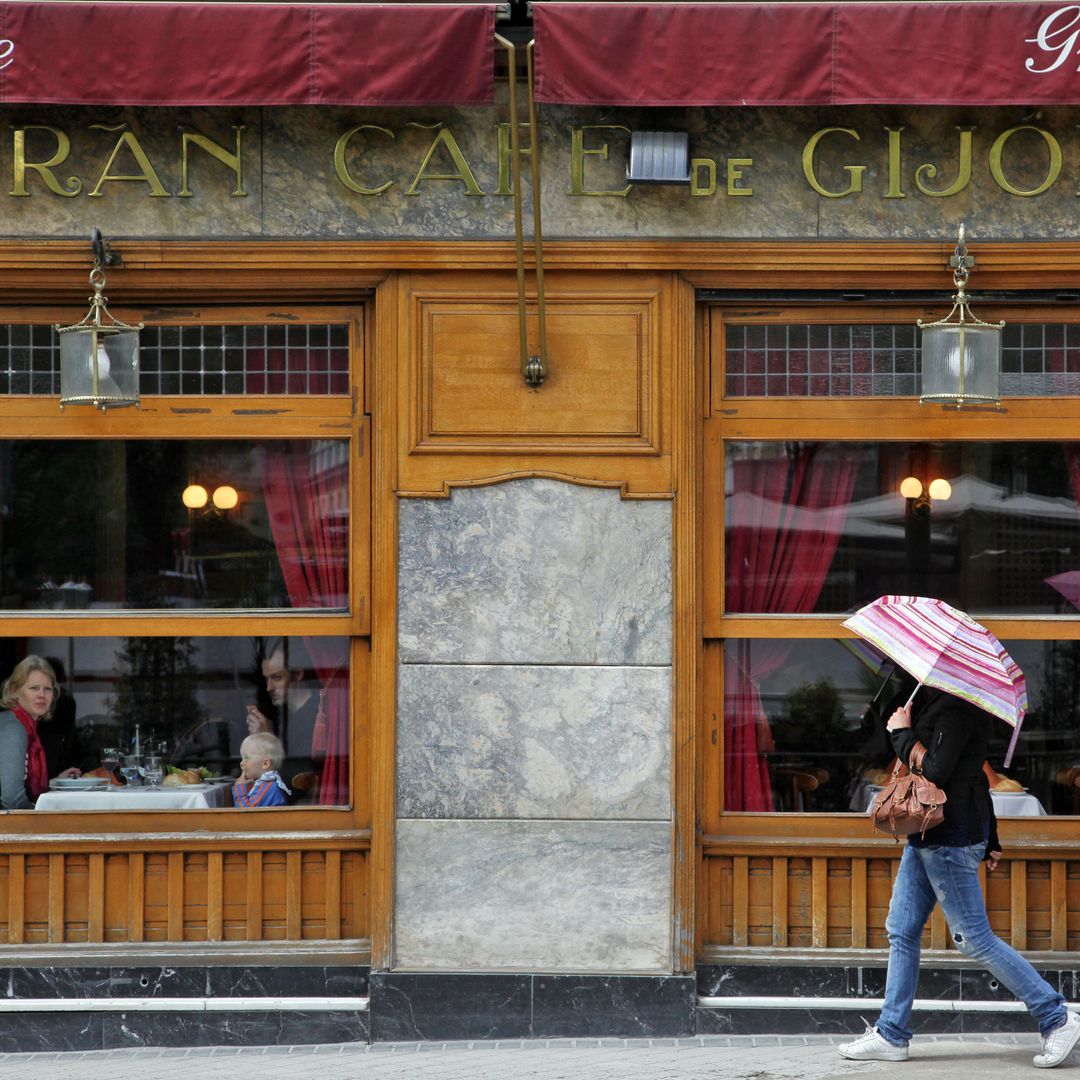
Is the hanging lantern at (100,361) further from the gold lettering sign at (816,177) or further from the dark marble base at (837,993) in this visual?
the dark marble base at (837,993)

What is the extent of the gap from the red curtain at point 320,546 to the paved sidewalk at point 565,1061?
1.25m

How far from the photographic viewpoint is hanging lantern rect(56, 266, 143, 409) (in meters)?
7.20

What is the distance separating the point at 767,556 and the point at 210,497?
8.95ft

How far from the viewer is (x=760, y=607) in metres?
7.73

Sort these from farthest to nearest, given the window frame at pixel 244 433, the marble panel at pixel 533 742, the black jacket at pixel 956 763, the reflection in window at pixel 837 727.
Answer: the reflection in window at pixel 837 727 → the window frame at pixel 244 433 → the marble panel at pixel 533 742 → the black jacket at pixel 956 763

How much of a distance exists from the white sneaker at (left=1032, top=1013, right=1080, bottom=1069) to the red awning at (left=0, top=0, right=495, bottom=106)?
186 inches

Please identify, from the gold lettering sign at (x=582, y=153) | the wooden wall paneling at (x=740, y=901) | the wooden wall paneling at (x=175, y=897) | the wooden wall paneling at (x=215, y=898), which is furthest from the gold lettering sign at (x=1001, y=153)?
the wooden wall paneling at (x=175, y=897)

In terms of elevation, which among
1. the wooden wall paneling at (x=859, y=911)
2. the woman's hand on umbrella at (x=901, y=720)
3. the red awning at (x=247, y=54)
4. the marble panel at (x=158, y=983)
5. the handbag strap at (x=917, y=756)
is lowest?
the marble panel at (x=158, y=983)

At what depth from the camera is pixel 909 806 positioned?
258 inches

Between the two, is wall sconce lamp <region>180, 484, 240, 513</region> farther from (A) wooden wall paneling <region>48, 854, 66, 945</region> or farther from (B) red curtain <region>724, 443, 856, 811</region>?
(B) red curtain <region>724, 443, 856, 811</region>

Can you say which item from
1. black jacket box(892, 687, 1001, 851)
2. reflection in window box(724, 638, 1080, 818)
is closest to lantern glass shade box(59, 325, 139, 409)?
reflection in window box(724, 638, 1080, 818)

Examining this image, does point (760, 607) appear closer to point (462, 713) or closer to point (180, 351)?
point (462, 713)

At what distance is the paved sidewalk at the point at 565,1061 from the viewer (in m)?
6.79

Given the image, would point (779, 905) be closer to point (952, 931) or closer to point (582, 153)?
point (952, 931)
